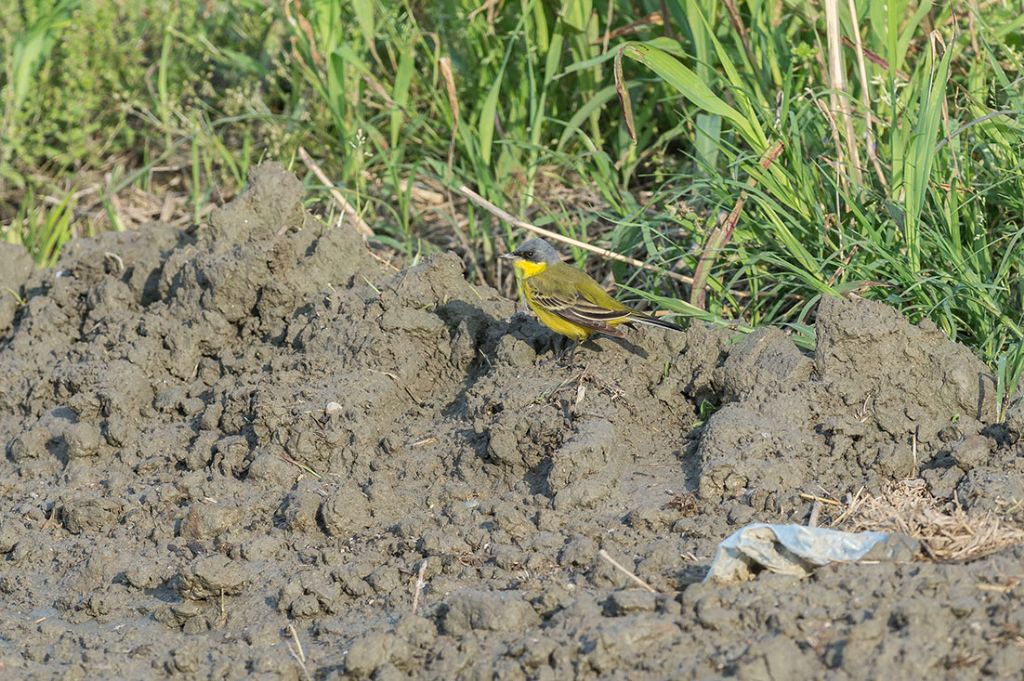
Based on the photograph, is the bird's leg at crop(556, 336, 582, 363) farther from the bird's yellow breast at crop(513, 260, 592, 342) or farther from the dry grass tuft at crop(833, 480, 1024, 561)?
the dry grass tuft at crop(833, 480, 1024, 561)

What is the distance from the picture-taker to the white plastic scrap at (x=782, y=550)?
159 inches

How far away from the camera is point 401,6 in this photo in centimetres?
829

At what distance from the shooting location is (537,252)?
6254 millimetres

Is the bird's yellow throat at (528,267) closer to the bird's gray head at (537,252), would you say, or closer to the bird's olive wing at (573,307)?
the bird's gray head at (537,252)

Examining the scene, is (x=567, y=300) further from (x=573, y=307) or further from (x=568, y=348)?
(x=568, y=348)

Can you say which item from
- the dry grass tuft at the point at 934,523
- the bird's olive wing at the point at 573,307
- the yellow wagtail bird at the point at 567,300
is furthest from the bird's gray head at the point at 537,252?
the dry grass tuft at the point at 934,523

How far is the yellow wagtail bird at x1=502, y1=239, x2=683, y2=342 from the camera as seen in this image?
5.51 m

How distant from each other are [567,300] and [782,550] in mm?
1868

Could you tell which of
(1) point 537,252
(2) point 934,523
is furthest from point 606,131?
(2) point 934,523

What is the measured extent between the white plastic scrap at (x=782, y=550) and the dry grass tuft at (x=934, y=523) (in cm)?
16

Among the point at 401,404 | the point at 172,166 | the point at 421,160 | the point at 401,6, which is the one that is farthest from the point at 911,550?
the point at 172,166

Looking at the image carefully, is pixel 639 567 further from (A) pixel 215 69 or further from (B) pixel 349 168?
(A) pixel 215 69

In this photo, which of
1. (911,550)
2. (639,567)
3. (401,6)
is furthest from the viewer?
(401,6)

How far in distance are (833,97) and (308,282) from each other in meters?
2.62
